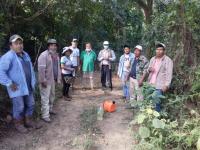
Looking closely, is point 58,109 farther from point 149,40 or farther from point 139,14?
A: point 139,14

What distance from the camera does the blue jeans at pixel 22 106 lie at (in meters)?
7.09

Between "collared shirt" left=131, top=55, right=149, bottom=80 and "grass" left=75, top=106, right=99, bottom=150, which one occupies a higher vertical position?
"collared shirt" left=131, top=55, right=149, bottom=80

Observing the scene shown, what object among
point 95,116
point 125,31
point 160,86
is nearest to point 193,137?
point 160,86

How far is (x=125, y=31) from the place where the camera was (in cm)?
1884

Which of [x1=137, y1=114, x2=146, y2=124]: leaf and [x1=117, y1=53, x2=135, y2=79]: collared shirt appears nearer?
[x1=137, y1=114, x2=146, y2=124]: leaf

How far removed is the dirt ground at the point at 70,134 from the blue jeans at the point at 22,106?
0.40m

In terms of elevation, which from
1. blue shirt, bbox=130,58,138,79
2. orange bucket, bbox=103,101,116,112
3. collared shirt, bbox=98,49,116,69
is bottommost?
orange bucket, bbox=103,101,116,112

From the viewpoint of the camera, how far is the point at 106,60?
457 inches

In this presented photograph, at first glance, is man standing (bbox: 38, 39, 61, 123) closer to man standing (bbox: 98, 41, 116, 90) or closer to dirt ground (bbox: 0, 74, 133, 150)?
dirt ground (bbox: 0, 74, 133, 150)

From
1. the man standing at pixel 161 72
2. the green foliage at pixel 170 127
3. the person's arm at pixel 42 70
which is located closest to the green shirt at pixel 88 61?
the person's arm at pixel 42 70

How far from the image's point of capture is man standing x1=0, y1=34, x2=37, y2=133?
6.90 m

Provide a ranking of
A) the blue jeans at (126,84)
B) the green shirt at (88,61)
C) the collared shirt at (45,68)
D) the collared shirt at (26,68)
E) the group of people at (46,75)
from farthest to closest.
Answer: the green shirt at (88,61) < the blue jeans at (126,84) < the collared shirt at (45,68) < the collared shirt at (26,68) < the group of people at (46,75)

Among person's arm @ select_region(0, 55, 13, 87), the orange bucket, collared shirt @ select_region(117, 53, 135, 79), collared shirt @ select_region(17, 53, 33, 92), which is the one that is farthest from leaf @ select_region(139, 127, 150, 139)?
collared shirt @ select_region(117, 53, 135, 79)

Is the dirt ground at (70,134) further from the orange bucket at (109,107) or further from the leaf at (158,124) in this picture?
the leaf at (158,124)
